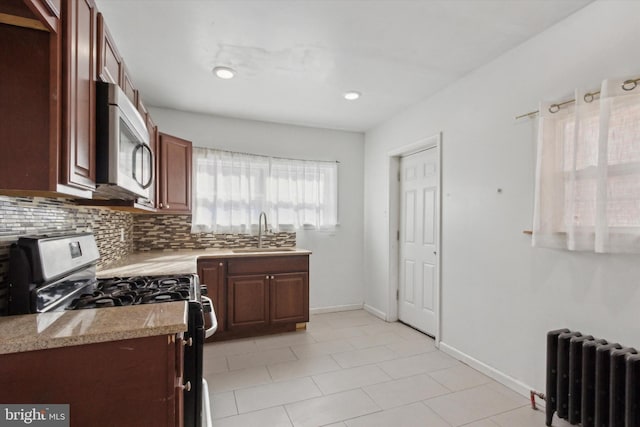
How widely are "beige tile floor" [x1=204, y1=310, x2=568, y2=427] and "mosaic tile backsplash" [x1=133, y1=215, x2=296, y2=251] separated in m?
1.14

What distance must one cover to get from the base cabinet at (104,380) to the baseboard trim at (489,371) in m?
2.24

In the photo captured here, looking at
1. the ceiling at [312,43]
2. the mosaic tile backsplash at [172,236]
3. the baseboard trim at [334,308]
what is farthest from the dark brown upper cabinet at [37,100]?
the baseboard trim at [334,308]

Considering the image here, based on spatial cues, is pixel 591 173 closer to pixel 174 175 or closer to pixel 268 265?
pixel 268 265

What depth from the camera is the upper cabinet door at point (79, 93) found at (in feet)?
3.40

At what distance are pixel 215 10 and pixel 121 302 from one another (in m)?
1.69

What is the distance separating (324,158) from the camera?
425 cm

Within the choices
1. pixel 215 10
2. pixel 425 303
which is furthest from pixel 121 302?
pixel 425 303

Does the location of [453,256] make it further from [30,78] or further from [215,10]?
[30,78]

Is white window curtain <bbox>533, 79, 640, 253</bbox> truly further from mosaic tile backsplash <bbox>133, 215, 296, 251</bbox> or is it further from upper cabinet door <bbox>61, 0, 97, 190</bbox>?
mosaic tile backsplash <bbox>133, 215, 296, 251</bbox>

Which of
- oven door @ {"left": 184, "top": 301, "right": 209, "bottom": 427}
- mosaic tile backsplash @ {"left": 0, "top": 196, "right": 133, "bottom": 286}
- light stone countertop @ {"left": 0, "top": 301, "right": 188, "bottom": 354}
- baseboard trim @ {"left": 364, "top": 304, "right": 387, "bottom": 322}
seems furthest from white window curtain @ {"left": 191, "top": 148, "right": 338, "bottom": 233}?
light stone countertop @ {"left": 0, "top": 301, "right": 188, "bottom": 354}

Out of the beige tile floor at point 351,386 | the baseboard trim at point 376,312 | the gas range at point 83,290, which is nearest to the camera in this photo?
the gas range at point 83,290

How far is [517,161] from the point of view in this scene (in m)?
2.28

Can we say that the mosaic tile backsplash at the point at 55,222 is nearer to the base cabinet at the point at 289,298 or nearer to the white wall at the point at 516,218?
the base cabinet at the point at 289,298

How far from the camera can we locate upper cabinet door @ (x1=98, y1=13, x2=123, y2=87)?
4.47 ft
